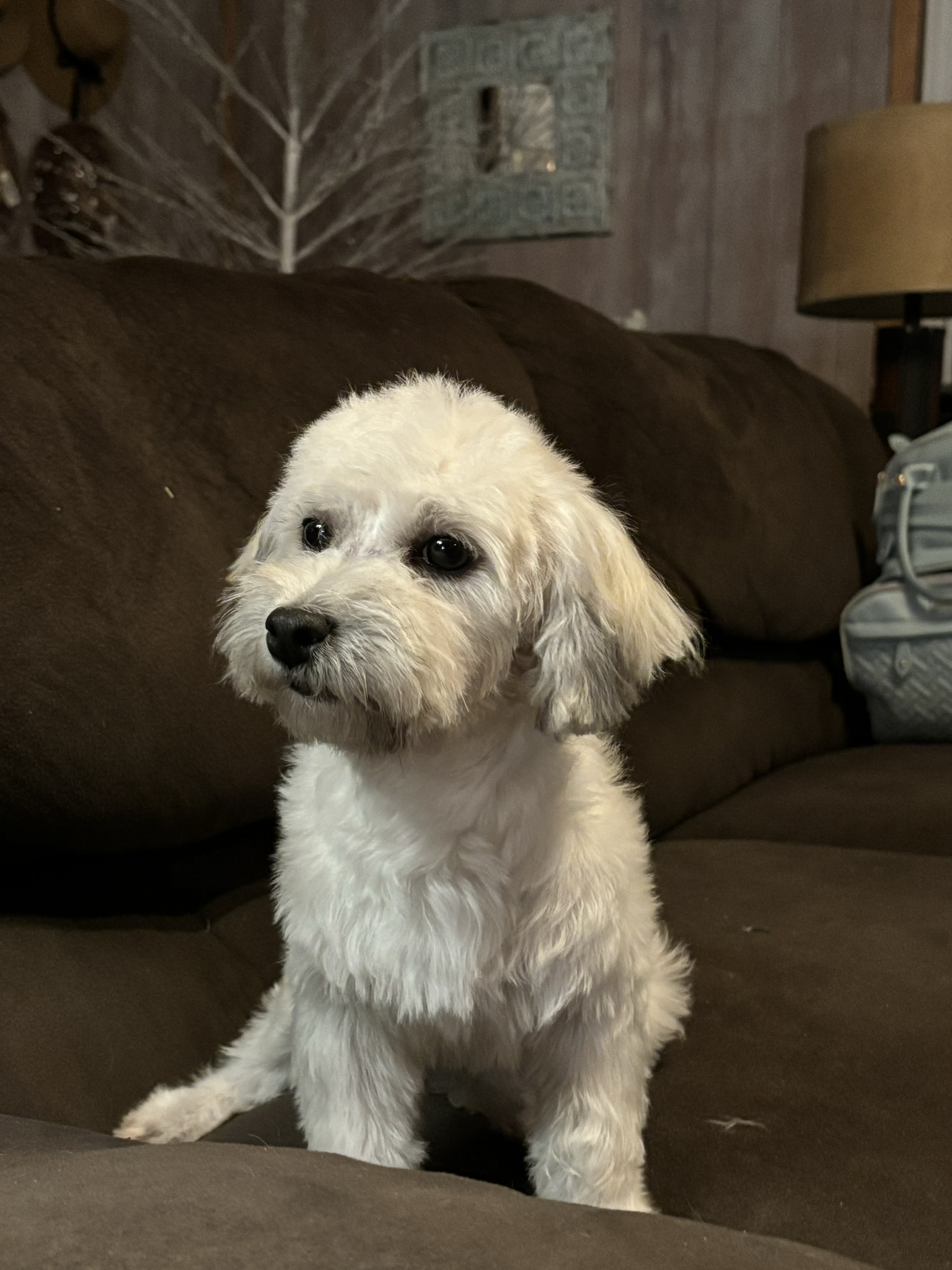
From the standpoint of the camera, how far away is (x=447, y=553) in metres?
0.91

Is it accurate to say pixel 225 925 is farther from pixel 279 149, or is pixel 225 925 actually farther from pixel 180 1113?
pixel 279 149

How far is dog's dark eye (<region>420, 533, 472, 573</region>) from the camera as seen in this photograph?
2.98 ft

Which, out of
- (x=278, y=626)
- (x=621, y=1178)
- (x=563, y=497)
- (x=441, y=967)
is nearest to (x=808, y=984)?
(x=621, y=1178)

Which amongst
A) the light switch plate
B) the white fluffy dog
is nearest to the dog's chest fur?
the white fluffy dog

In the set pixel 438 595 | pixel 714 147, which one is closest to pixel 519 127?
pixel 714 147

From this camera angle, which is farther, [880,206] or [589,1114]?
[880,206]

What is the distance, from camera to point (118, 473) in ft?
3.42

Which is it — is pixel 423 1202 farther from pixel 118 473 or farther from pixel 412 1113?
pixel 118 473

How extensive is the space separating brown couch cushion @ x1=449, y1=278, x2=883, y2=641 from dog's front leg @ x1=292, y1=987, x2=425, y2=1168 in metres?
0.83

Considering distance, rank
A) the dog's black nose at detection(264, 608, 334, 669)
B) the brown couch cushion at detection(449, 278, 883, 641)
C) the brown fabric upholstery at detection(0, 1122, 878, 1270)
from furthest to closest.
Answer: the brown couch cushion at detection(449, 278, 883, 641) → the dog's black nose at detection(264, 608, 334, 669) → the brown fabric upholstery at detection(0, 1122, 878, 1270)

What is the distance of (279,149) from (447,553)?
10.7 ft

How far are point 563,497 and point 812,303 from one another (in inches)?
78.5

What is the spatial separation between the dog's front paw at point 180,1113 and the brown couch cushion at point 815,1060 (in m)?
0.37

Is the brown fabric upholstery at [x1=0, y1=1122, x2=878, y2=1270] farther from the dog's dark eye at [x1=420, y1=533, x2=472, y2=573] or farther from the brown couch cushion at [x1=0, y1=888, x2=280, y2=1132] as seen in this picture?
the dog's dark eye at [x1=420, y1=533, x2=472, y2=573]
